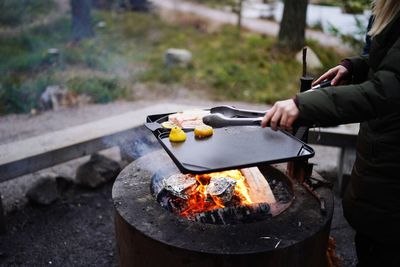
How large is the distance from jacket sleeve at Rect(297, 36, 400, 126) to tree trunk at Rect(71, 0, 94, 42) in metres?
10.4

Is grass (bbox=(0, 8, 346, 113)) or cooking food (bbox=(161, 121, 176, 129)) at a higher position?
cooking food (bbox=(161, 121, 176, 129))

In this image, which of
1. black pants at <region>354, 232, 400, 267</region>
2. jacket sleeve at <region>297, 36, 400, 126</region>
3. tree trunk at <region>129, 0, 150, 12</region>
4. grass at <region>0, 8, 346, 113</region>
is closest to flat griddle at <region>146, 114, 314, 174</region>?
jacket sleeve at <region>297, 36, 400, 126</region>

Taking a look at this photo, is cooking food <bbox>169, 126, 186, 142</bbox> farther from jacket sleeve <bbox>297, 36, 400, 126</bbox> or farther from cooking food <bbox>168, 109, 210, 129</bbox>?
jacket sleeve <bbox>297, 36, 400, 126</bbox>

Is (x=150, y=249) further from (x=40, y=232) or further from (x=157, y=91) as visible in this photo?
(x=157, y=91)

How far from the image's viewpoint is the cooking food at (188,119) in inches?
88.5

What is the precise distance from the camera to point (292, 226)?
202 centimetres

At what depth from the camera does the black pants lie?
2.10m

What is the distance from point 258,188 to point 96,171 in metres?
2.23

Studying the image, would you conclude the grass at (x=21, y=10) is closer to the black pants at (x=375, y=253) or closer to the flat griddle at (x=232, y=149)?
the flat griddle at (x=232, y=149)

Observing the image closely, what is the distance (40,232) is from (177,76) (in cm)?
539

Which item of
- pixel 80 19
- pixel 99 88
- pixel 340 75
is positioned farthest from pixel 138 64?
pixel 340 75

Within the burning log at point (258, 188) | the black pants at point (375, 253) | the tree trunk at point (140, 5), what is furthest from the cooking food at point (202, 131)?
the tree trunk at point (140, 5)

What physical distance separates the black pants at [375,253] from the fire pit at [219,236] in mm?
247

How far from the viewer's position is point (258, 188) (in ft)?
8.17
